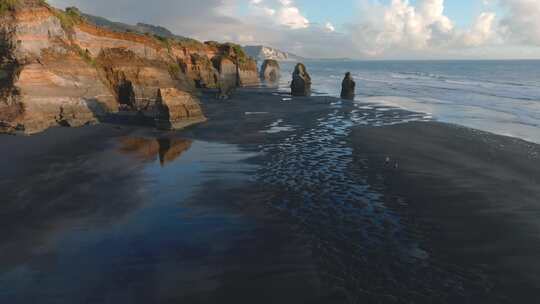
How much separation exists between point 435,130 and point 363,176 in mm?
15667

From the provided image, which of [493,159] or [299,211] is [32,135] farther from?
[493,159]

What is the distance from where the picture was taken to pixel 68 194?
16672 mm

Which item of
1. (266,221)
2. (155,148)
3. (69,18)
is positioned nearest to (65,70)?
(69,18)

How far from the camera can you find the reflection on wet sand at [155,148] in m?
23.3

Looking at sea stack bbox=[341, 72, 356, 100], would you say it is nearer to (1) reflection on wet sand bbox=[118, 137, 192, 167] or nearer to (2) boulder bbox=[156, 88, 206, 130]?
(2) boulder bbox=[156, 88, 206, 130]

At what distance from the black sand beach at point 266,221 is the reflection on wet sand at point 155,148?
0.44 ft

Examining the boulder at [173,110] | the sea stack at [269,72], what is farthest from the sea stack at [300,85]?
the sea stack at [269,72]

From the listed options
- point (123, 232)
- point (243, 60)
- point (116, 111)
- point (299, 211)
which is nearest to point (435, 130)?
point (299, 211)

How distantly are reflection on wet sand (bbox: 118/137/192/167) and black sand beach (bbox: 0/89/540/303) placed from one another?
133 millimetres

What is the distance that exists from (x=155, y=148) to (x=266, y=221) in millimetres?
13771

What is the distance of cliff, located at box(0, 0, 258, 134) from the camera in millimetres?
28547

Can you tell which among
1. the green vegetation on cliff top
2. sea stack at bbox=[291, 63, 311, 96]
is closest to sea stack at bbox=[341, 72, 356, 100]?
sea stack at bbox=[291, 63, 311, 96]

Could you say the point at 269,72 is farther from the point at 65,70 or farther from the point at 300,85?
the point at 65,70

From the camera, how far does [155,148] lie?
83.9ft
